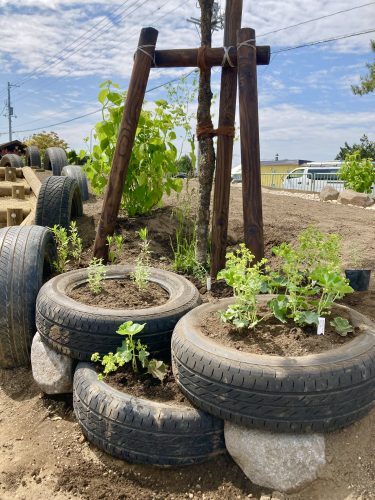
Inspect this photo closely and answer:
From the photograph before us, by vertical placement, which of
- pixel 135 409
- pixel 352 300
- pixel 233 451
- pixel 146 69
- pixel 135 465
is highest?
pixel 146 69

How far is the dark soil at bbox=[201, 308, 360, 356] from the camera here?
2045 millimetres

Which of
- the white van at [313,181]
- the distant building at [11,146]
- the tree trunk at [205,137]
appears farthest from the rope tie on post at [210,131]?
the distant building at [11,146]

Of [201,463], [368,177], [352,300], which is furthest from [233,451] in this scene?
[368,177]

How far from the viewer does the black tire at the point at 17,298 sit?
2916 millimetres

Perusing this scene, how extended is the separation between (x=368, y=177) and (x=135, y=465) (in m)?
14.0

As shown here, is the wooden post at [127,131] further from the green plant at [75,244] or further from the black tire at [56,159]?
the black tire at [56,159]

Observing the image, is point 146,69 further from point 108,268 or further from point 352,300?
point 352,300

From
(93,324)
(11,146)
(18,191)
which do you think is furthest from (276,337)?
(11,146)

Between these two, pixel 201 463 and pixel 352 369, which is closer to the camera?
pixel 352 369

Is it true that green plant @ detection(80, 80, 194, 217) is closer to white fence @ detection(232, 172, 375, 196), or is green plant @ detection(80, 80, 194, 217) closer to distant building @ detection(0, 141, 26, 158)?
white fence @ detection(232, 172, 375, 196)

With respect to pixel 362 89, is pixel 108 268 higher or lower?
lower

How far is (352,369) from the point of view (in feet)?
6.16

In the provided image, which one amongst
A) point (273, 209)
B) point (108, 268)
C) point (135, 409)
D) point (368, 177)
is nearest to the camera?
point (135, 409)

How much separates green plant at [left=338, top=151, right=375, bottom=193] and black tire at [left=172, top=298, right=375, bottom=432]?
1335 centimetres
